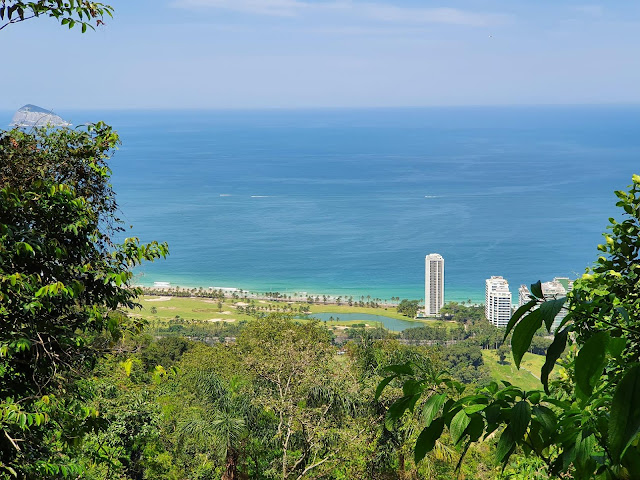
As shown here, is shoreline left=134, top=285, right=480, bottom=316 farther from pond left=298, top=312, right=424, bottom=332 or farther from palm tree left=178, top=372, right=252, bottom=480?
palm tree left=178, top=372, right=252, bottom=480

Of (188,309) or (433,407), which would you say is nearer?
(433,407)

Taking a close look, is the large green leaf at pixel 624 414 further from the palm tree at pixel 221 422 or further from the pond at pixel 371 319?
the pond at pixel 371 319

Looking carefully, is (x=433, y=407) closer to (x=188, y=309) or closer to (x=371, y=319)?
(x=371, y=319)

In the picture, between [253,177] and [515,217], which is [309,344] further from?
[253,177]

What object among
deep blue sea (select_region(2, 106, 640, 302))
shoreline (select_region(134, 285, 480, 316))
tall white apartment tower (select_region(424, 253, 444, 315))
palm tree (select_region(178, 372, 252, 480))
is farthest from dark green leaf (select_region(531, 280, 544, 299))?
tall white apartment tower (select_region(424, 253, 444, 315))

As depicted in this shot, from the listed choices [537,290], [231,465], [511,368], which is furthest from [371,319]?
[537,290]

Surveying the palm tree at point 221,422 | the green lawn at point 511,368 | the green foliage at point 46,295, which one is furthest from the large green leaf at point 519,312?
the green lawn at point 511,368

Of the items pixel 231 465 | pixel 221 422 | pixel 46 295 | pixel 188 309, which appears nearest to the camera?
pixel 46 295
